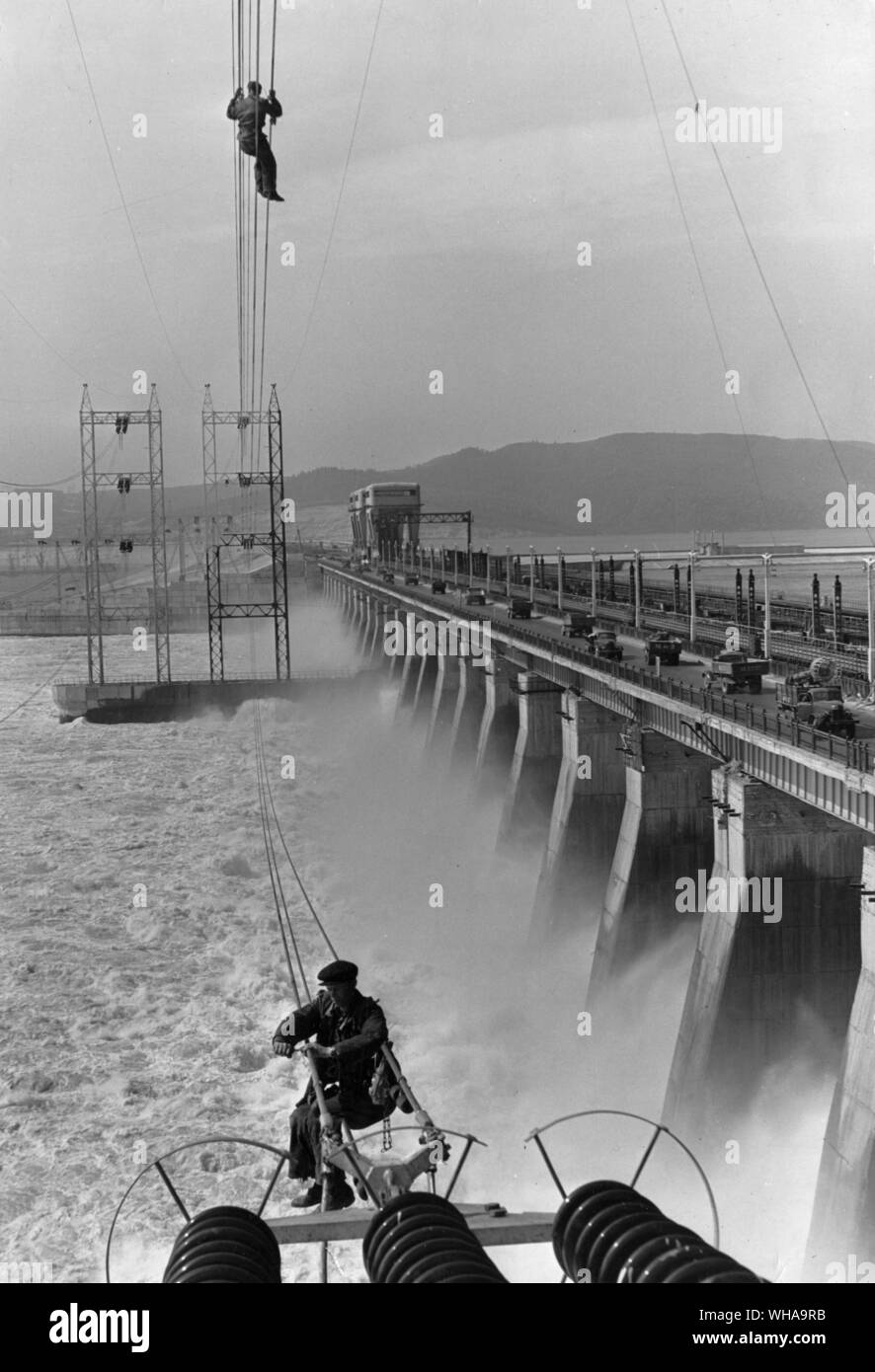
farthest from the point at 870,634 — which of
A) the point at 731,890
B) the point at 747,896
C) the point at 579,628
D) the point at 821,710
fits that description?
the point at 579,628

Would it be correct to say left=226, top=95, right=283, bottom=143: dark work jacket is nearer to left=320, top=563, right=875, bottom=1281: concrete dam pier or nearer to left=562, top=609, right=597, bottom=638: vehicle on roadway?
left=320, top=563, right=875, bottom=1281: concrete dam pier

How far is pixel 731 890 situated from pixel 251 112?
1855 centimetres

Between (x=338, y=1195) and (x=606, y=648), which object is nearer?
(x=338, y=1195)

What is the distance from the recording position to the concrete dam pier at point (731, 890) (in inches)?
923

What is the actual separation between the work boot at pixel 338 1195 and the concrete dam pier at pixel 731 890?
1346 cm

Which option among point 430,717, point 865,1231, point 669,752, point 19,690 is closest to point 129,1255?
point 865,1231

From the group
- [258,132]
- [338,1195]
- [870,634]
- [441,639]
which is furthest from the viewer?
[441,639]

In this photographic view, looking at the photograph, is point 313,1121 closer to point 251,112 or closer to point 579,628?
point 251,112

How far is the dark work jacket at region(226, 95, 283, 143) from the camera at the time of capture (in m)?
19.0

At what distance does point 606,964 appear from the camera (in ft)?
122
